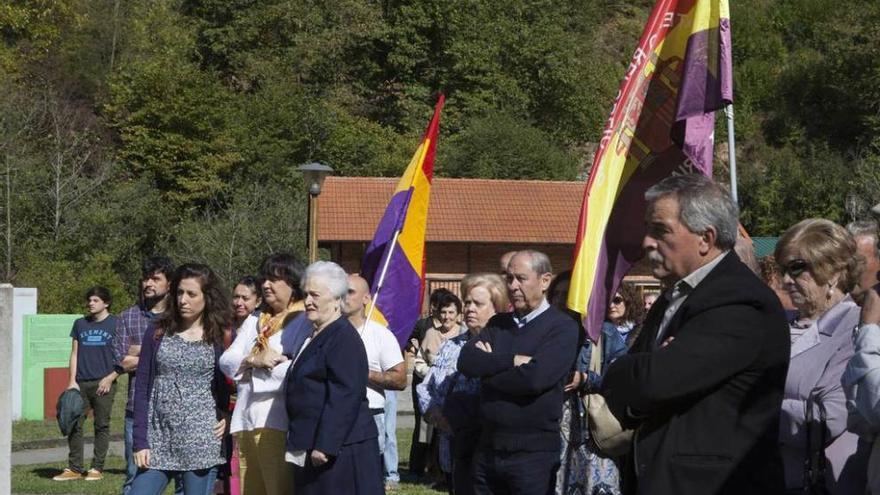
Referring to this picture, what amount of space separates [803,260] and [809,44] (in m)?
79.8

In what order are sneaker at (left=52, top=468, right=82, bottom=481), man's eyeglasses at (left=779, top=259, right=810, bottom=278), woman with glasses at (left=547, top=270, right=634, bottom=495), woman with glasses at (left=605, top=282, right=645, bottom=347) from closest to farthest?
man's eyeglasses at (left=779, top=259, right=810, bottom=278), woman with glasses at (left=547, top=270, right=634, bottom=495), woman with glasses at (left=605, top=282, right=645, bottom=347), sneaker at (left=52, top=468, right=82, bottom=481)

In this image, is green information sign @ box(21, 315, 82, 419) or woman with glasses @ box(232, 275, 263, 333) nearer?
woman with glasses @ box(232, 275, 263, 333)

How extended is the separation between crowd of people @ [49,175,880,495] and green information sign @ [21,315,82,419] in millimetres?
11089

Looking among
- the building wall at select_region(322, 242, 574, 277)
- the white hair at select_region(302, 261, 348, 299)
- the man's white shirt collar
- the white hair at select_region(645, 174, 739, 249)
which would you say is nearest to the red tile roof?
the building wall at select_region(322, 242, 574, 277)

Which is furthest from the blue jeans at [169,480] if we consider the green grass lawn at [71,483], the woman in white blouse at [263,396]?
the green grass lawn at [71,483]

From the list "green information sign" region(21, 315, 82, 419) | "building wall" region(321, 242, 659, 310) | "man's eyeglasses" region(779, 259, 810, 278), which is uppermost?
"building wall" region(321, 242, 659, 310)

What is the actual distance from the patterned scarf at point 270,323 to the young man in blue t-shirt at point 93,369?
5.67m

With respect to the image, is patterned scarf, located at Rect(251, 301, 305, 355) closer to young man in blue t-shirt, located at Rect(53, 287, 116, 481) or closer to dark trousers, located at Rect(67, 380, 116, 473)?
young man in blue t-shirt, located at Rect(53, 287, 116, 481)

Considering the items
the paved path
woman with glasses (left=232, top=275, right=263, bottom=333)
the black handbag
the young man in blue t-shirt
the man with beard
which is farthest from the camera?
the paved path

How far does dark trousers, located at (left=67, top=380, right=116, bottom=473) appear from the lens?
13781 millimetres

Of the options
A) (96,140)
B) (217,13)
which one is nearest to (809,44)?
(217,13)

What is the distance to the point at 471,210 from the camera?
46188 mm

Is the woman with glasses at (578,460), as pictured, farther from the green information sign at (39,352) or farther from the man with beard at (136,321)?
the green information sign at (39,352)

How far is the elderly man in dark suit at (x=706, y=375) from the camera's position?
4.10m
